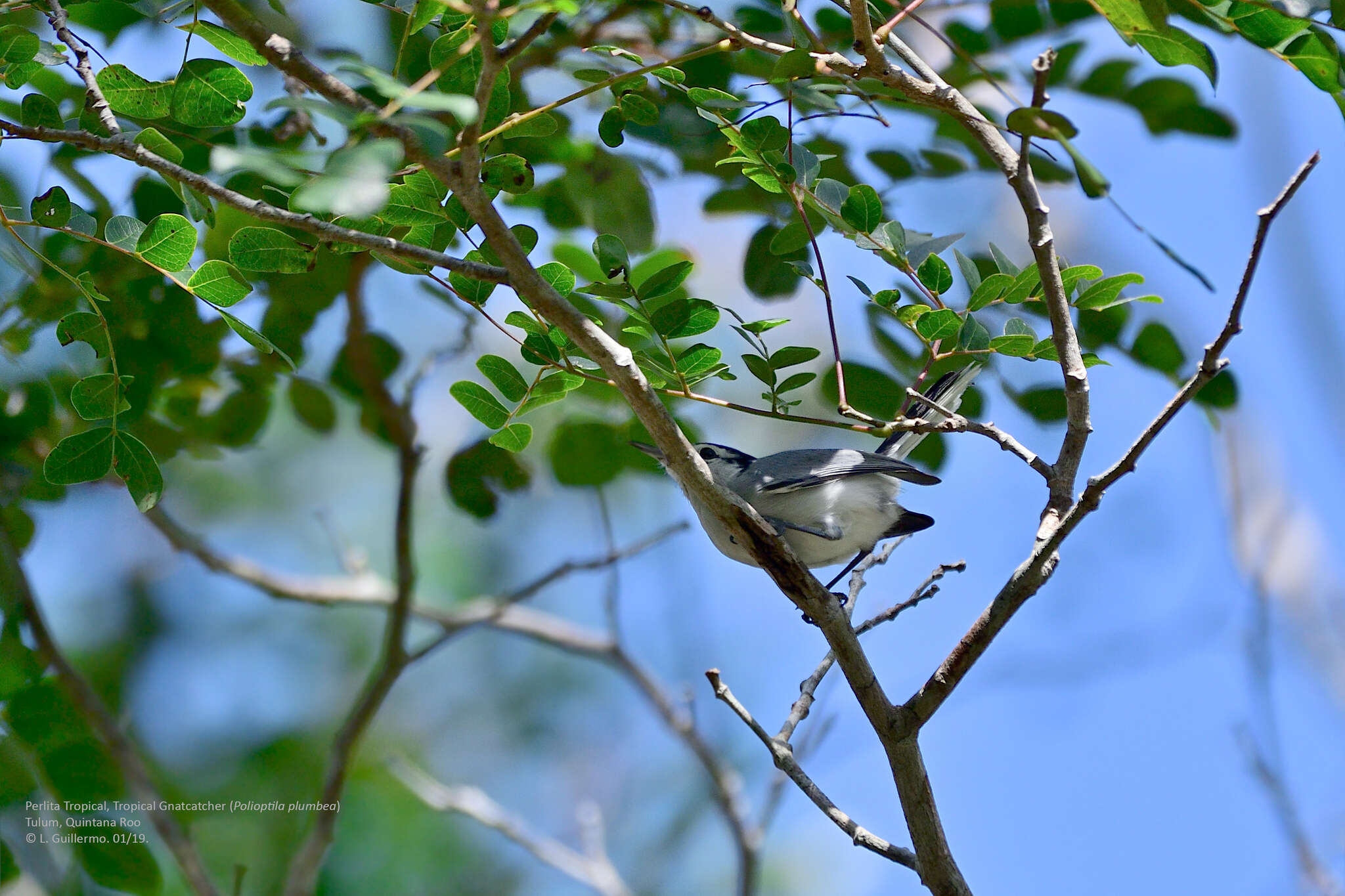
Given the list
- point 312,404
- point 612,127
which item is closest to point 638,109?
point 612,127

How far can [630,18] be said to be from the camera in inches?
102

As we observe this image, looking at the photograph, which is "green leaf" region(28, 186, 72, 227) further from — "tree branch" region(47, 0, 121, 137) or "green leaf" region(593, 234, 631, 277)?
"green leaf" region(593, 234, 631, 277)

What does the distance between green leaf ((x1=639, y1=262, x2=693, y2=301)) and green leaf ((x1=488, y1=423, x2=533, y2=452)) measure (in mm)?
307

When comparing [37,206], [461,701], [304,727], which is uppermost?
[37,206]

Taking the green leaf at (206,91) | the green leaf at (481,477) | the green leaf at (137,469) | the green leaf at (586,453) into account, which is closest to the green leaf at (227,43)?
the green leaf at (206,91)

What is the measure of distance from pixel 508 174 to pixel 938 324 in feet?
2.19

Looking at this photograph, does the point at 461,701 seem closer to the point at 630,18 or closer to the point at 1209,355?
the point at 630,18

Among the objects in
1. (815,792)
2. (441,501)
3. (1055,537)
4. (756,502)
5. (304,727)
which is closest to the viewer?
(1055,537)

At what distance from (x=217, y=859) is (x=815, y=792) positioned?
4.13 m

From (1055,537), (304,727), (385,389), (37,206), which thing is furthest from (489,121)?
(304,727)

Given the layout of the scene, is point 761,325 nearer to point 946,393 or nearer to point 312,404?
point 946,393

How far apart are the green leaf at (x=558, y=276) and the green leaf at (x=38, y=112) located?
780 mm

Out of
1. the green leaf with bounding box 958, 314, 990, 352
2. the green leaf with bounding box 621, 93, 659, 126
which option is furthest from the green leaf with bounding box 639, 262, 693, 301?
the green leaf with bounding box 958, 314, 990, 352

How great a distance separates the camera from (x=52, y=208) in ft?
5.06
